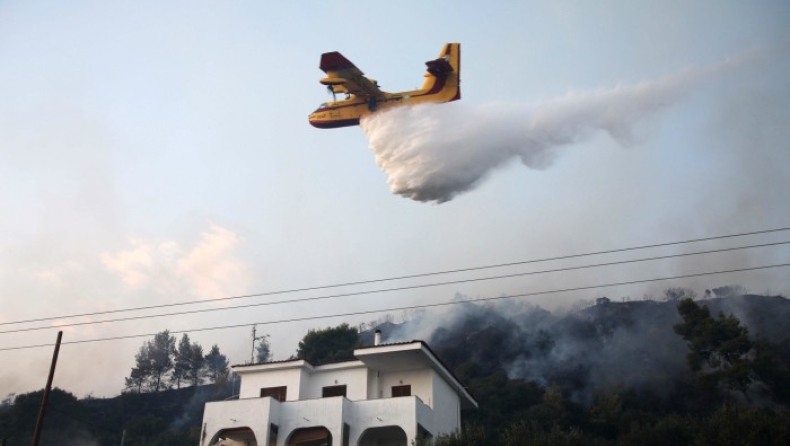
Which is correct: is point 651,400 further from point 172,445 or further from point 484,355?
point 172,445

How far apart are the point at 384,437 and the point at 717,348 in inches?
1753

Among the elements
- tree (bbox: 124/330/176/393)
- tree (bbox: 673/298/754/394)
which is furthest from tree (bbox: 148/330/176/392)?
tree (bbox: 673/298/754/394)

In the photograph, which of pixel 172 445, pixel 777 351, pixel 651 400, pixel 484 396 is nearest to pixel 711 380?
pixel 651 400

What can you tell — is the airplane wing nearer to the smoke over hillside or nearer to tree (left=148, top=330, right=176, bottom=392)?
the smoke over hillside

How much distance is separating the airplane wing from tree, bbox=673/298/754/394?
38.4 metres

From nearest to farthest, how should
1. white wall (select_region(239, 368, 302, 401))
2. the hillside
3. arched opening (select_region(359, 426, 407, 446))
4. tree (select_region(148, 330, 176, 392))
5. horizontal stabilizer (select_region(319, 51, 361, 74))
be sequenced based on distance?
arched opening (select_region(359, 426, 407, 446)) < white wall (select_region(239, 368, 302, 401)) < horizontal stabilizer (select_region(319, 51, 361, 74)) < the hillside < tree (select_region(148, 330, 176, 392))

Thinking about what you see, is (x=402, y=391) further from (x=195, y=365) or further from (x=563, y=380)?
(x=195, y=365)

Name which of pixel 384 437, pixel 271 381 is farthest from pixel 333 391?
pixel 384 437

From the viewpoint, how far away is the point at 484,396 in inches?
2985

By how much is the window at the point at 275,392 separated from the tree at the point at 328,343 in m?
51.9

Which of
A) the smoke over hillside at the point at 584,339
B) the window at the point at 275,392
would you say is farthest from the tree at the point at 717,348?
the window at the point at 275,392

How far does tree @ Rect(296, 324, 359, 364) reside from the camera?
3432 inches

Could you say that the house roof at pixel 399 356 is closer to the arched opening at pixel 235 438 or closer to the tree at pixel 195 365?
the arched opening at pixel 235 438

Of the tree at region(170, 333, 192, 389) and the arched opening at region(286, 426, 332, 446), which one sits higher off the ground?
the tree at region(170, 333, 192, 389)
